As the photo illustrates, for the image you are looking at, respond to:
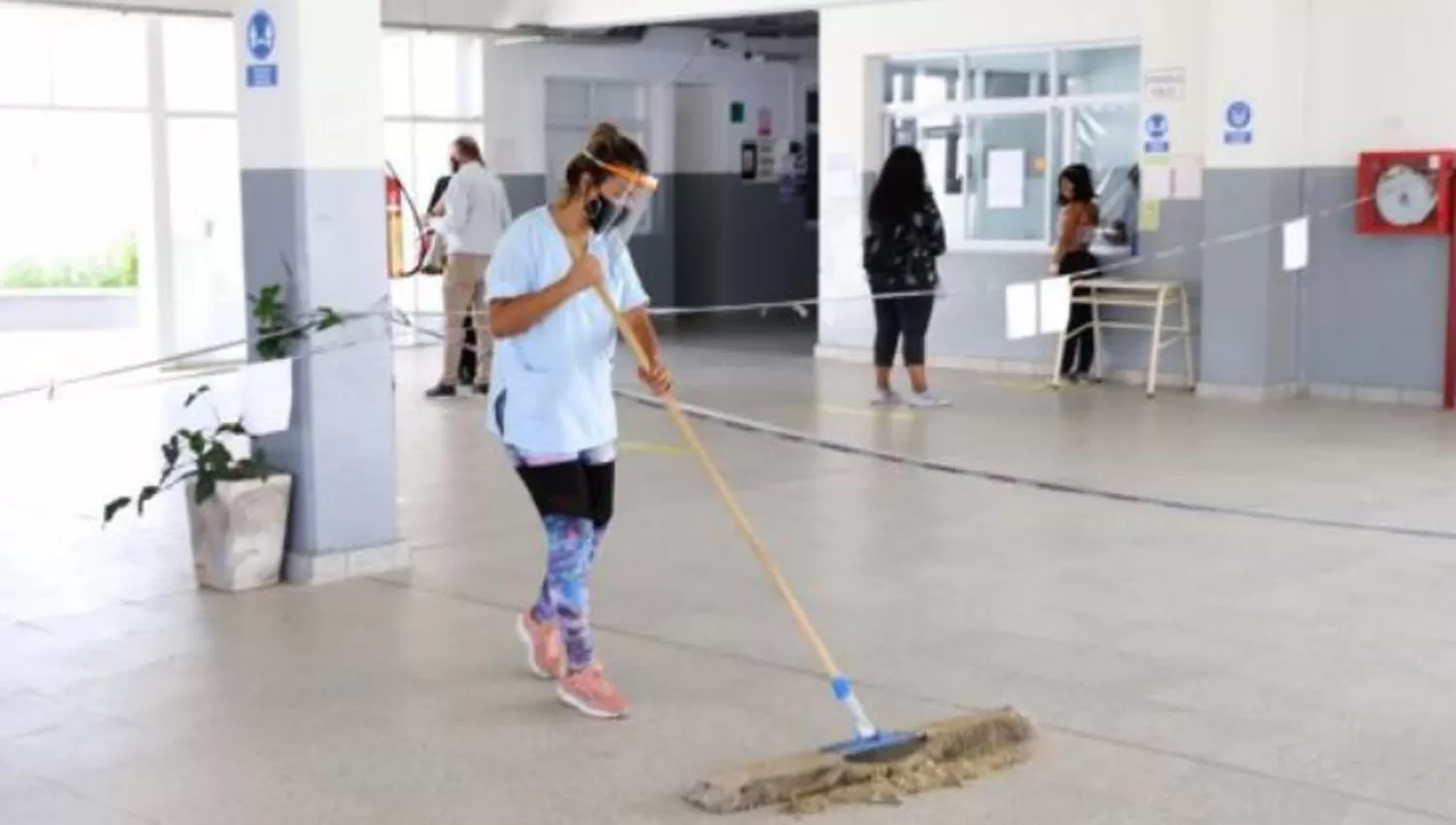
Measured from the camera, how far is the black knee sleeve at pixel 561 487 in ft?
Answer: 15.4

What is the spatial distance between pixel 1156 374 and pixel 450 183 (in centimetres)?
480

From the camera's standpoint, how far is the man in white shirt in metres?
11.3

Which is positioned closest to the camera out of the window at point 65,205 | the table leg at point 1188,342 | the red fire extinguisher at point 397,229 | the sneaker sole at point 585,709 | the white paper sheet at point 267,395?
the sneaker sole at point 585,709

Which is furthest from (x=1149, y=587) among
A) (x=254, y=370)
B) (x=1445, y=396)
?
(x=1445, y=396)

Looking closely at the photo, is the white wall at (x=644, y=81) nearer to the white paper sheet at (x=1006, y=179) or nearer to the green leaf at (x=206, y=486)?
the white paper sheet at (x=1006, y=179)

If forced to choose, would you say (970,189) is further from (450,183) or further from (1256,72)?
(450,183)

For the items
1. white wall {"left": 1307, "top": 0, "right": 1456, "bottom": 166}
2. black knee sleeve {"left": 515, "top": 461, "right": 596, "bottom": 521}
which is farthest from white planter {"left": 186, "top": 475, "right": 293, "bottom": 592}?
white wall {"left": 1307, "top": 0, "right": 1456, "bottom": 166}

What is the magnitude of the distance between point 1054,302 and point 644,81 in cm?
724

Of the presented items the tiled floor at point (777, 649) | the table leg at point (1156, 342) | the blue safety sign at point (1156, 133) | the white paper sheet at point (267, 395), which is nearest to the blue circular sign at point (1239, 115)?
the blue safety sign at point (1156, 133)

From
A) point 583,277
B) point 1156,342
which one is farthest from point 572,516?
point 1156,342

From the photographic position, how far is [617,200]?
4727mm

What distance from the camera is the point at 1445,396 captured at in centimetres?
1102

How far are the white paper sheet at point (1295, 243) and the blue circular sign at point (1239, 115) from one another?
0.70 metres

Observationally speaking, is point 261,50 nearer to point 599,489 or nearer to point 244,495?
point 244,495
